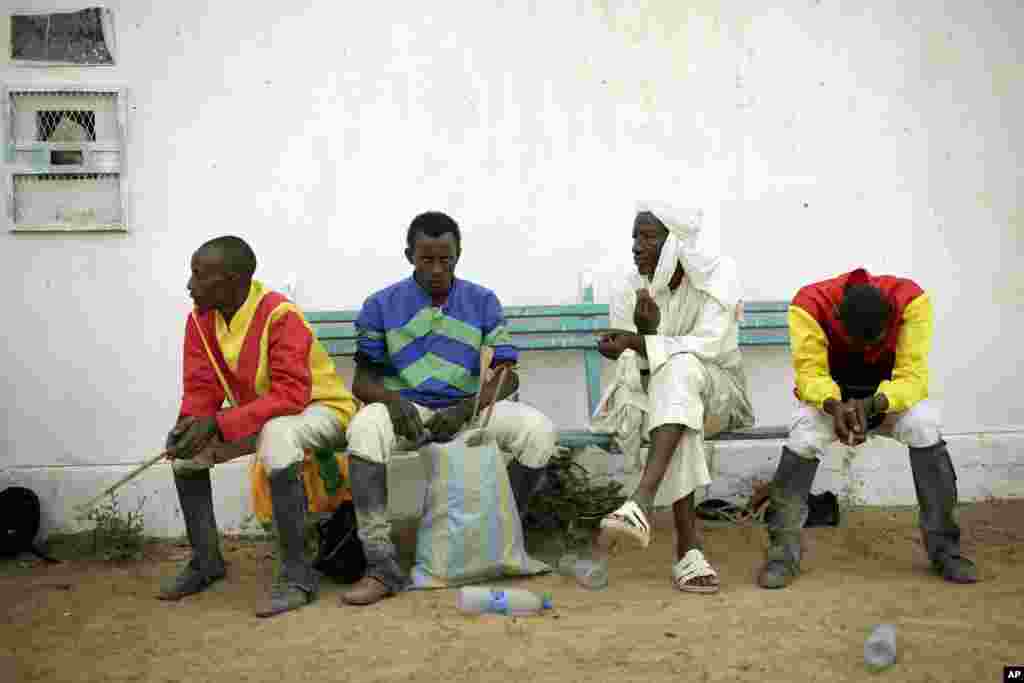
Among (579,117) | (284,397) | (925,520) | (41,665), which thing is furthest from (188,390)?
(925,520)

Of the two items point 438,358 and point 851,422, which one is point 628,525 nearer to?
point 851,422

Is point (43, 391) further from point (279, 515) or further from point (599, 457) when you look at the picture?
point (599, 457)

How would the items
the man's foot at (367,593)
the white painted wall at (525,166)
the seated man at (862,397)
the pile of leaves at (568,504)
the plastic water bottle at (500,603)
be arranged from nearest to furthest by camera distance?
1. the plastic water bottle at (500,603)
2. the man's foot at (367,593)
3. the seated man at (862,397)
4. the pile of leaves at (568,504)
5. the white painted wall at (525,166)

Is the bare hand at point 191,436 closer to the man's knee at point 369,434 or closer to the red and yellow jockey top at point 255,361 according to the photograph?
the red and yellow jockey top at point 255,361

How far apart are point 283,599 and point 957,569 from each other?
252 cm

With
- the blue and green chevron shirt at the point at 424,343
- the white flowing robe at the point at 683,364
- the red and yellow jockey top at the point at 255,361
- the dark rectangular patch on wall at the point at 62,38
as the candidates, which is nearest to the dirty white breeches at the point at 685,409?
the white flowing robe at the point at 683,364

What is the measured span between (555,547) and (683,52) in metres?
2.52

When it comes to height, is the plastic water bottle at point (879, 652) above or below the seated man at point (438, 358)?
below

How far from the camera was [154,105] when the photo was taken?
17.1ft

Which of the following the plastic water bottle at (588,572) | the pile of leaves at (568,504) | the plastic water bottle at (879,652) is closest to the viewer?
the plastic water bottle at (879,652)

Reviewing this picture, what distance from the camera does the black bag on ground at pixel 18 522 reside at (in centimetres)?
489

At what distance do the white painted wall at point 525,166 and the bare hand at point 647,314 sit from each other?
0.94 metres

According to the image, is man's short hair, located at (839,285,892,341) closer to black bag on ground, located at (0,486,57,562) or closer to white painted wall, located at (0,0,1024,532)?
white painted wall, located at (0,0,1024,532)

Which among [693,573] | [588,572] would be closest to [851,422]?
[693,573]
